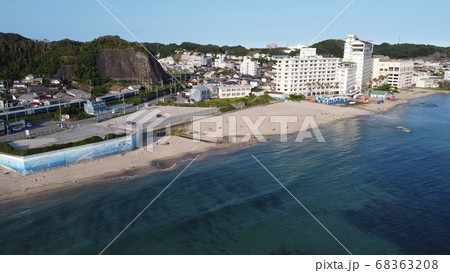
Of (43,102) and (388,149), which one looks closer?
(388,149)

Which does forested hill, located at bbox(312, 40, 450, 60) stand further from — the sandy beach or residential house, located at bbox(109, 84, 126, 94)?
residential house, located at bbox(109, 84, 126, 94)

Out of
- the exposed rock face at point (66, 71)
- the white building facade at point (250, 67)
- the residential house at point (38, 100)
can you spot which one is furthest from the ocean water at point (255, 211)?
the white building facade at point (250, 67)

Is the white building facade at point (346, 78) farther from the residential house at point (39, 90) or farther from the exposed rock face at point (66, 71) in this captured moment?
the exposed rock face at point (66, 71)

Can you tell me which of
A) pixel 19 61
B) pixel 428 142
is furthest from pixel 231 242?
pixel 19 61

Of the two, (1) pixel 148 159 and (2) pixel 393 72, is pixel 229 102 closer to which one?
(1) pixel 148 159

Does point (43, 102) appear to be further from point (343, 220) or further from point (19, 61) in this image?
point (343, 220)

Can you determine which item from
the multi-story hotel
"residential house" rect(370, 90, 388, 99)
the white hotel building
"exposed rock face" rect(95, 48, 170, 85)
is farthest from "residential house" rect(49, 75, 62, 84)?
the multi-story hotel

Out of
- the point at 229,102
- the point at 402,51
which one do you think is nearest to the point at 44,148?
the point at 229,102
